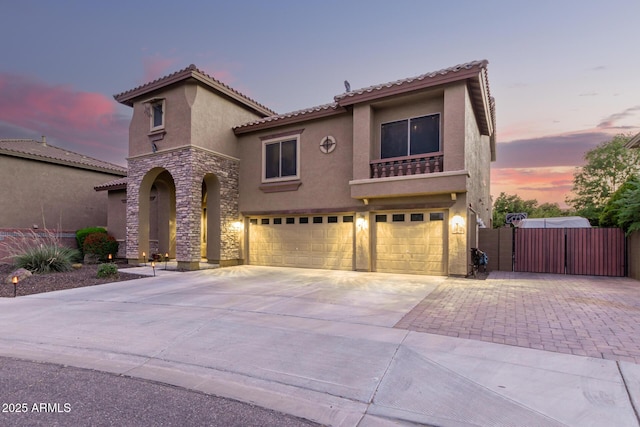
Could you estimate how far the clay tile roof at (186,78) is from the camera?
1282 centimetres

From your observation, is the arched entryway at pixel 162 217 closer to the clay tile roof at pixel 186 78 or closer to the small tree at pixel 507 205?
the clay tile roof at pixel 186 78

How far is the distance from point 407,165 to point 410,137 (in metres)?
1.17

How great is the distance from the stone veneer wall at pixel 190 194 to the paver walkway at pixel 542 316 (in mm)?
9625

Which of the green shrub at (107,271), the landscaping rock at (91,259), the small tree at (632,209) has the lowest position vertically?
the landscaping rock at (91,259)

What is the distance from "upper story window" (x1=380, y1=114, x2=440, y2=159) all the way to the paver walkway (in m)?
5.06

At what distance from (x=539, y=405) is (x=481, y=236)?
39.3 feet

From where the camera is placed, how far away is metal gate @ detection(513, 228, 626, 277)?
11711mm

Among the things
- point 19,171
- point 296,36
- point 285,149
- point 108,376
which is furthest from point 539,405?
point 19,171

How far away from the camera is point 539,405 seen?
2.95m

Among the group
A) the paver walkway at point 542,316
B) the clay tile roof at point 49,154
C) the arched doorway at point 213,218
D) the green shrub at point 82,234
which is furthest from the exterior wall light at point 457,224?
the clay tile roof at point 49,154

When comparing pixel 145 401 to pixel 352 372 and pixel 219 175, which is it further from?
pixel 219 175

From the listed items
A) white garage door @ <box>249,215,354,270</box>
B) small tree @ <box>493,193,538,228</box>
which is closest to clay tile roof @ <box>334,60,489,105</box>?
white garage door @ <box>249,215,354,270</box>

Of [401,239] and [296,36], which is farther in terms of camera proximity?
[296,36]

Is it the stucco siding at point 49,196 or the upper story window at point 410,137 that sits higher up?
the upper story window at point 410,137
